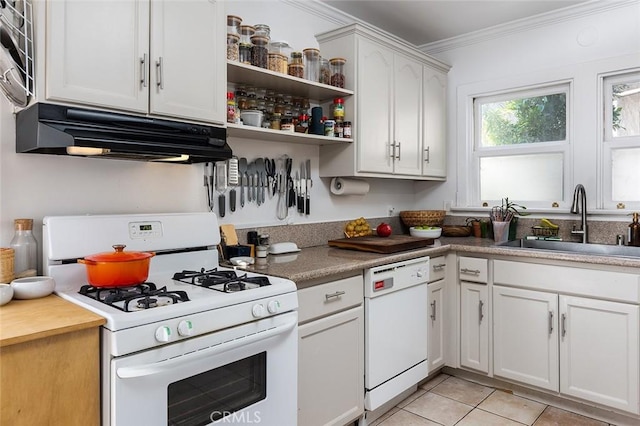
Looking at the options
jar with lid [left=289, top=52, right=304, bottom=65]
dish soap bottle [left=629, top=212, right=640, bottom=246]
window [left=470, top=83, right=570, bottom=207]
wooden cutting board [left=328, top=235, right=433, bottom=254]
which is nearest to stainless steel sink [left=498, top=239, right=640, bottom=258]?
dish soap bottle [left=629, top=212, right=640, bottom=246]

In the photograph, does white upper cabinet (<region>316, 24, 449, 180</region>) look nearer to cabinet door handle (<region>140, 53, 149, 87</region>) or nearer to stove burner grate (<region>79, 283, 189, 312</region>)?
cabinet door handle (<region>140, 53, 149, 87</region>)

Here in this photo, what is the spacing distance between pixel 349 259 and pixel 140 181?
1074mm

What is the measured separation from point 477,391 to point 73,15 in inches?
112

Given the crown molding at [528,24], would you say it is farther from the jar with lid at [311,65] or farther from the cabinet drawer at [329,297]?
the cabinet drawer at [329,297]

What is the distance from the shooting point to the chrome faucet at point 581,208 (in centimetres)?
282

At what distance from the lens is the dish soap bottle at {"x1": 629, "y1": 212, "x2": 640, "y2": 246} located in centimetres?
262

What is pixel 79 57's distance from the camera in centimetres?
149

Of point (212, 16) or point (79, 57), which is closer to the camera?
point (79, 57)

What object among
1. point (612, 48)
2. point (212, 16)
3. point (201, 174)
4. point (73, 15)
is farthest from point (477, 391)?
point (73, 15)

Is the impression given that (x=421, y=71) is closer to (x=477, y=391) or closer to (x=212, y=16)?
(x=212, y=16)

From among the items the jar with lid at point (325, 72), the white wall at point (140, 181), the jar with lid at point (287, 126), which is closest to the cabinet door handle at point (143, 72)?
the white wall at point (140, 181)

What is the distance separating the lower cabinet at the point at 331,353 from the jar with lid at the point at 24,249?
1.03m

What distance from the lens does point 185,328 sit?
51.4 inches

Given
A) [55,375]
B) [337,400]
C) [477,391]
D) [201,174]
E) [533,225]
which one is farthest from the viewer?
[533,225]
